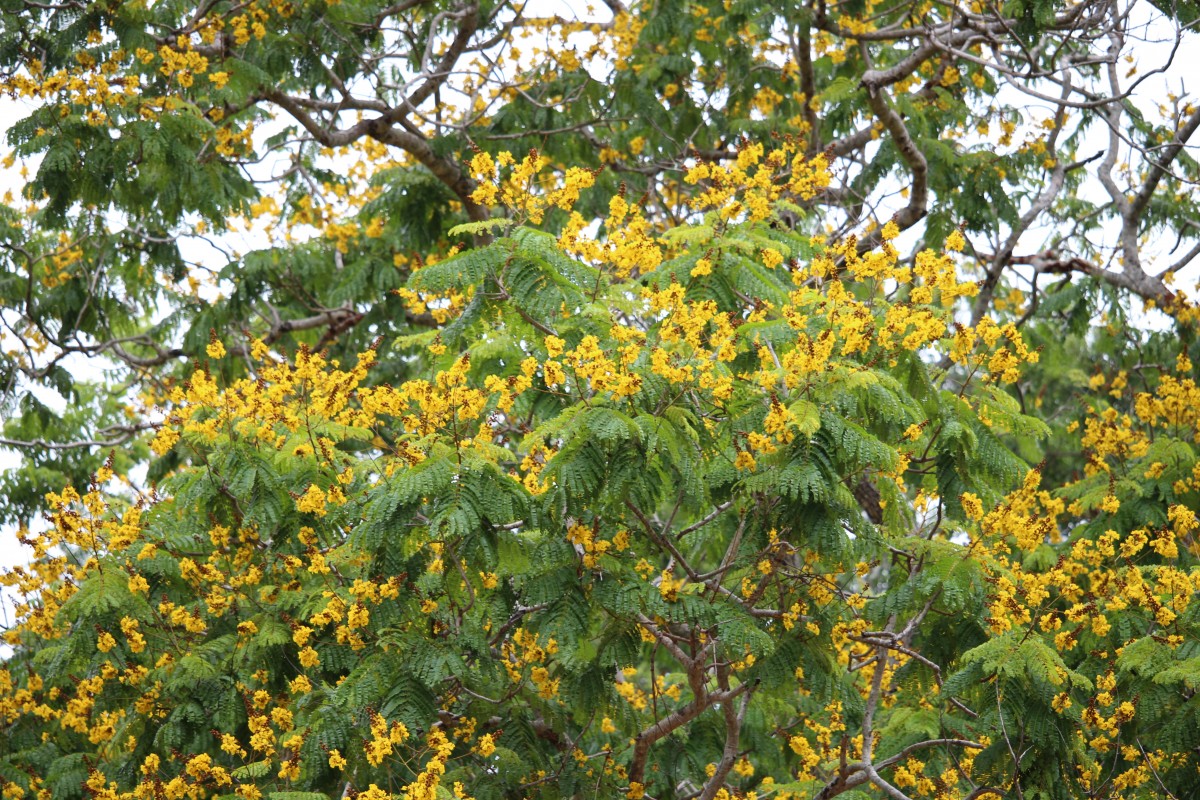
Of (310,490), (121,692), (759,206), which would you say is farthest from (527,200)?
(121,692)

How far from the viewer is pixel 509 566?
5.47 metres

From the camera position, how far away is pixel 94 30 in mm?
7473

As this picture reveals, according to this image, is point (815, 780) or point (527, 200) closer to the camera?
point (527, 200)

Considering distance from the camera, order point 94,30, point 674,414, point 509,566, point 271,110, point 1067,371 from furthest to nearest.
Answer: point 1067,371 → point 271,110 → point 94,30 → point 509,566 → point 674,414

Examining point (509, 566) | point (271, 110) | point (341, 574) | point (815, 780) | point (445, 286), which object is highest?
point (271, 110)

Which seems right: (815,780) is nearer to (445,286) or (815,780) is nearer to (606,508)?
(606,508)

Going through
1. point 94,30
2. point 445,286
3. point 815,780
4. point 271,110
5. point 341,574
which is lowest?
point 815,780

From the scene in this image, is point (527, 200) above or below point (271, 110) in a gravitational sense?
below

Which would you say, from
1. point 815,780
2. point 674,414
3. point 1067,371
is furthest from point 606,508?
point 1067,371

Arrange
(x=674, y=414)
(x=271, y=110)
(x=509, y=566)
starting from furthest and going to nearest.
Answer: (x=271, y=110) < (x=509, y=566) < (x=674, y=414)

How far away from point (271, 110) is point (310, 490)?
5.11 metres

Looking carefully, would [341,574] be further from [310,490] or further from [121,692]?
[121,692]

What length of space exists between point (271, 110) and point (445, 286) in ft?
16.2

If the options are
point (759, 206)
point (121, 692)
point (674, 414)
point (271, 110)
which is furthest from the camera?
point (271, 110)
